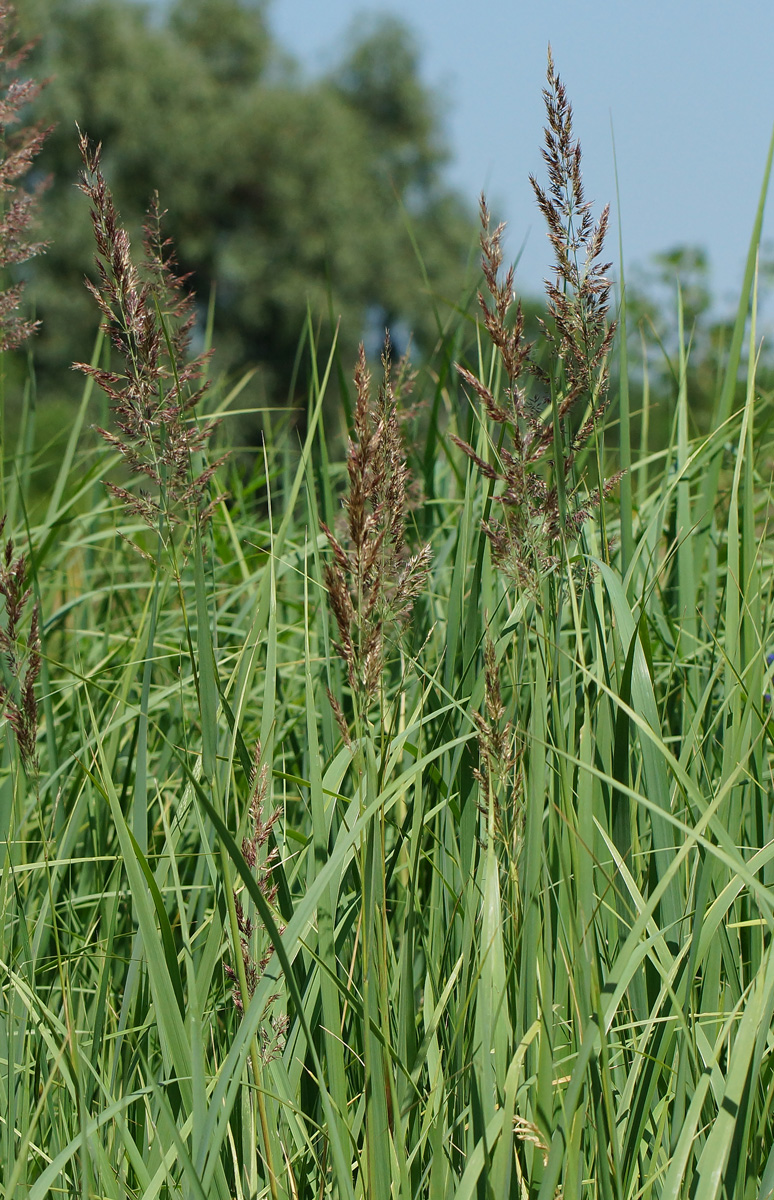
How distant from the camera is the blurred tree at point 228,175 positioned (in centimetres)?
2514

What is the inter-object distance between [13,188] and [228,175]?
27605 mm

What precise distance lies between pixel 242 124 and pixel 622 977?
29.5 metres

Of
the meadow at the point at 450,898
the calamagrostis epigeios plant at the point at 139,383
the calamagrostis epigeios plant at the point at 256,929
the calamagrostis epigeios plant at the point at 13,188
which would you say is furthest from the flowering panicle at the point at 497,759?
the calamagrostis epigeios plant at the point at 13,188

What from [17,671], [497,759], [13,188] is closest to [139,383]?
[17,671]

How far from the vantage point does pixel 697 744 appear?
1.41m

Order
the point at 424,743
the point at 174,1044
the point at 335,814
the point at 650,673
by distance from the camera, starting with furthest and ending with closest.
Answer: the point at 424,743, the point at 335,814, the point at 650,673, the point at 174,1044

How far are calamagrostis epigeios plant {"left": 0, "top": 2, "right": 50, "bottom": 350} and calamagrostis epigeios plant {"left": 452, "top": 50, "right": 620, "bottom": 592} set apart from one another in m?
1.10

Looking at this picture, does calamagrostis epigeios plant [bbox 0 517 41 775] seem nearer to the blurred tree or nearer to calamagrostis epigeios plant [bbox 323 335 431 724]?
calamagrostis epigeios plant [bbox 323 335 431 724]

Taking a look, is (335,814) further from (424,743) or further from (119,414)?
(119,414)

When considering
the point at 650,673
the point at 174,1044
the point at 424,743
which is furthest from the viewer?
the point at 424,743

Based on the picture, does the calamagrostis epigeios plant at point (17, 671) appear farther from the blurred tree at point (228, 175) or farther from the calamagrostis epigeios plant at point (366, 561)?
the blurred tree at point (228, 175)

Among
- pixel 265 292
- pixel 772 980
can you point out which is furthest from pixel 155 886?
pixel 265 292

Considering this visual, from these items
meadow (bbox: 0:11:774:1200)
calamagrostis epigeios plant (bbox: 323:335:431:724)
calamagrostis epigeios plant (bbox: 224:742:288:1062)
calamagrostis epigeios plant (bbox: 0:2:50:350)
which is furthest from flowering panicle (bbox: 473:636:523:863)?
calamagrostis epigeios plant (bbox: 0:2:50:350)

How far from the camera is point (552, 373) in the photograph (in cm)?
122
